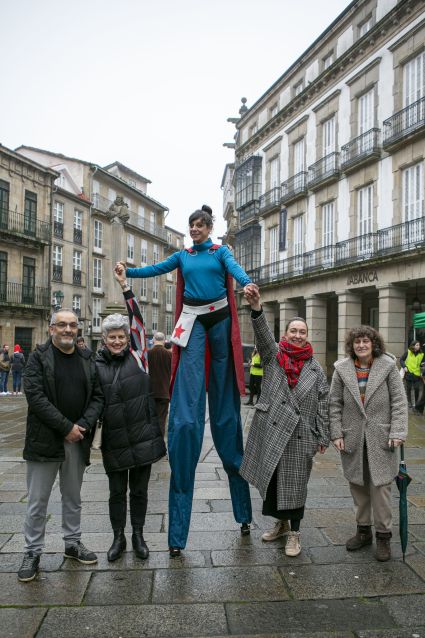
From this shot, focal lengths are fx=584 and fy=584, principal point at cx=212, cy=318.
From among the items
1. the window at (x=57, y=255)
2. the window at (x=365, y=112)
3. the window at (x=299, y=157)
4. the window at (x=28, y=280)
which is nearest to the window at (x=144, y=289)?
the window at (x=57, y=255)

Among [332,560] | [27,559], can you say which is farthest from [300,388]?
[27,559]

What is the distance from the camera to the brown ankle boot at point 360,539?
418 cm

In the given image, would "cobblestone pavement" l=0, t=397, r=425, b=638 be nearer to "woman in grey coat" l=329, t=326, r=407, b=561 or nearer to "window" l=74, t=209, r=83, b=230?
"woman in grey coat" l=329, t=326, r=407, b=561

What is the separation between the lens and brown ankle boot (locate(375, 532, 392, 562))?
13.0ft

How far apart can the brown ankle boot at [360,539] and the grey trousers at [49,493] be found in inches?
75.6

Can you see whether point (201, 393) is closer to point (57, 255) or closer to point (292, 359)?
point (292, 359)

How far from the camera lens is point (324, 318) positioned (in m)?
24.5

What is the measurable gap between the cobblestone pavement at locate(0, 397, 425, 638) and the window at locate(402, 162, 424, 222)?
602 inches

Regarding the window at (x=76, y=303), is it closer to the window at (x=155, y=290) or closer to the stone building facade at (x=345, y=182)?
the stone building facade at (x=345, y=182)

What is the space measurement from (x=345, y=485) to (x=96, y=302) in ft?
123

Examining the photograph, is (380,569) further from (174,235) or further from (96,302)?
(174,235)

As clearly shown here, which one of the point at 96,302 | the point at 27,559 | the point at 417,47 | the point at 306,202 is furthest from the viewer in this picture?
the point at 96,302

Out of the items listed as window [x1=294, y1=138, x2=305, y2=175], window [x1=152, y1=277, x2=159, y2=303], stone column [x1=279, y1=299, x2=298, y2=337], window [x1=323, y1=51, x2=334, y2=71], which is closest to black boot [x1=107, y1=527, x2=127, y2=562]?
stone column [x1=279, y1=299, x2=298, y2=337]

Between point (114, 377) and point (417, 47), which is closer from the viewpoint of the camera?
point (114, 377)
